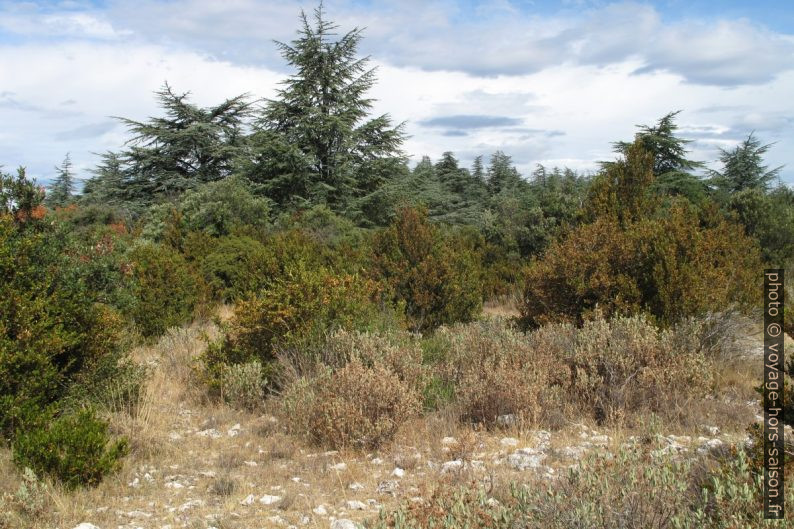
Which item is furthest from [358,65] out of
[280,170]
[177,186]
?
[177,186]

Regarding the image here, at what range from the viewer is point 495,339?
658 centimetres

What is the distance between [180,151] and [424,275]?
18861mm

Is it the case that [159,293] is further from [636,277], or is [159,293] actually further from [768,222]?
[768,222]

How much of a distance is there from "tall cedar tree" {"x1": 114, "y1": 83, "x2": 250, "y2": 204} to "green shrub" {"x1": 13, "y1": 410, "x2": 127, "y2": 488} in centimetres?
2120

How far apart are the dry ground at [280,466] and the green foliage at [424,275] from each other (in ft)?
13.6

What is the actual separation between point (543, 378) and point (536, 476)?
5.35ft

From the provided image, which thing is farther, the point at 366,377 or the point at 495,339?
the point at 495,339

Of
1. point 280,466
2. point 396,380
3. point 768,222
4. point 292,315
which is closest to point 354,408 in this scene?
point 396,380

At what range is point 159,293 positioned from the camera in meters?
9.52

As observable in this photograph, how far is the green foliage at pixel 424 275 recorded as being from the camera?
9.79m

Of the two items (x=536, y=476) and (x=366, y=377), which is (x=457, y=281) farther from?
(x=536, y=476)

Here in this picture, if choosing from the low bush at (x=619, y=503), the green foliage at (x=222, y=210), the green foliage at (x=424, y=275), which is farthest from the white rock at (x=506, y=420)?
the green foliage at (x=222, y=210)

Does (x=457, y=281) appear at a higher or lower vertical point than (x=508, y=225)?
lower

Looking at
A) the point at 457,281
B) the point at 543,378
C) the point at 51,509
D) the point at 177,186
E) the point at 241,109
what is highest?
the point at 241,109
